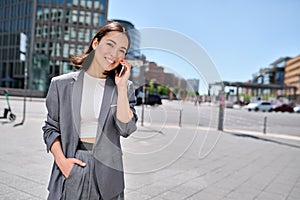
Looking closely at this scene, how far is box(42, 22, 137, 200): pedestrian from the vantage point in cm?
162

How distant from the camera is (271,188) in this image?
4910 millimetres

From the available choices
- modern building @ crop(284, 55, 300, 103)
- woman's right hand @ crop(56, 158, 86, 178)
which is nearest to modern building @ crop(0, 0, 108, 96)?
woman's right hand @ crop(56, 158, 86, 178)

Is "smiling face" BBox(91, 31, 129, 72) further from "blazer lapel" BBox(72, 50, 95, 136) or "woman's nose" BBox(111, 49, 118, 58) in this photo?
"blazer lapel" BBox(72, 50, 95, 136)

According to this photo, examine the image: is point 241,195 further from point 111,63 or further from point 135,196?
point 111,63

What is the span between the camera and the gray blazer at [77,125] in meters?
1.62

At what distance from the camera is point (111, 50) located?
1.61m

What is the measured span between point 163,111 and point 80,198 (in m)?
1.62

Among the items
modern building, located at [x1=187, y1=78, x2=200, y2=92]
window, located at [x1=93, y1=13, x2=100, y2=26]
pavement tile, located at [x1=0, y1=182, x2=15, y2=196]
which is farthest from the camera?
window, located at [x1=93, y1=13, x2=100, y2=26]

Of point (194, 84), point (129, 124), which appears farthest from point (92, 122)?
point (194, 84)

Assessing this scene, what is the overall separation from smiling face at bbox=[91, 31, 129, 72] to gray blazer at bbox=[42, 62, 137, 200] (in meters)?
0.10

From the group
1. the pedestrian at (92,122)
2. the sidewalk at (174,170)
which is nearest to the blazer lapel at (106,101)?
the pedestrian at (92,122)

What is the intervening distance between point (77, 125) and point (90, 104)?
0.48 feet

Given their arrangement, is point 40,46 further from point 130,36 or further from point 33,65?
point 130,36

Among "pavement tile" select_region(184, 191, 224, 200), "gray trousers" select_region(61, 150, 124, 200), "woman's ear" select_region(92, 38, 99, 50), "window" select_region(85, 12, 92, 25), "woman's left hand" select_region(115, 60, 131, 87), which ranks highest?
"window" select_region(85, 12, 92, 25)
